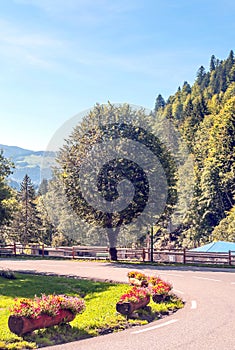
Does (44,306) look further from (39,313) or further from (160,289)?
(160,289)

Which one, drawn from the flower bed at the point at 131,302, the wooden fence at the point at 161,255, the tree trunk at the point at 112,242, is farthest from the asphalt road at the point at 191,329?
the tree trunk at the point at 112,242

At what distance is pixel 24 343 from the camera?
A: 11.0 m

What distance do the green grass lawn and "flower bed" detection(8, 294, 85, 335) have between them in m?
0.25

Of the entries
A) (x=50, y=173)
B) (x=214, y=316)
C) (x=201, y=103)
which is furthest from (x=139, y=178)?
(x=201, y=103)

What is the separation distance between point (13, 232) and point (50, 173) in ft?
121

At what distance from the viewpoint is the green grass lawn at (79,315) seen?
11570mm

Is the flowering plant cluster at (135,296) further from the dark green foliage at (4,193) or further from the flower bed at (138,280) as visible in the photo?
the dark green foliage at (4,193)

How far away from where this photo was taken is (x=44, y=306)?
472 inches

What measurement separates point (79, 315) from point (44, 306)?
10.9ft

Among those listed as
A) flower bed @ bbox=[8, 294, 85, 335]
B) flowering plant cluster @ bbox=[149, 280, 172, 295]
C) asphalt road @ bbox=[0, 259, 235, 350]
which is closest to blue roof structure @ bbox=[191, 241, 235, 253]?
asphalt road @ bbox=[0, 259, 235, 350]

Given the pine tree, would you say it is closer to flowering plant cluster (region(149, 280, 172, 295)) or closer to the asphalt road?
the asphalt road

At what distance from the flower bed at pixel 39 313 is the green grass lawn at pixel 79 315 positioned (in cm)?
25

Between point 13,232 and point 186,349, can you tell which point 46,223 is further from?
point 186,349

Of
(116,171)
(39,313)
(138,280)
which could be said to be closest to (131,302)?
(39,313)
